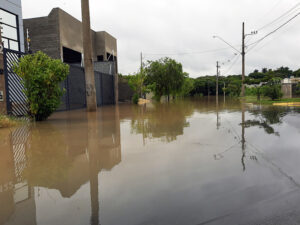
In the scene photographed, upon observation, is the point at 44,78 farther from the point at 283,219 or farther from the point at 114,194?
the point at 283,219

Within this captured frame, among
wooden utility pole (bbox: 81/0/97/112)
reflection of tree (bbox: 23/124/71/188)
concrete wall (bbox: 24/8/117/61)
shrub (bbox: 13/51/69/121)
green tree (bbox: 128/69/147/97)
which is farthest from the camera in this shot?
green tree (bbox: 128/69/147/97)

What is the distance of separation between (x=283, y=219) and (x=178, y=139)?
3762mm

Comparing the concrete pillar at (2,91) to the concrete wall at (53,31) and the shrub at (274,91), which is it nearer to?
the concrete wall at (53,31)

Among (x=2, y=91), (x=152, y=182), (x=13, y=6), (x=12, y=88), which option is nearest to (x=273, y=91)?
(x=12, y=88)

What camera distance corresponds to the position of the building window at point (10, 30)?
59.3 ft

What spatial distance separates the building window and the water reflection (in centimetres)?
1501

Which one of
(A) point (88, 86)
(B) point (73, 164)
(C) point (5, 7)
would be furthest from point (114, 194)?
(C) point (5, 7)

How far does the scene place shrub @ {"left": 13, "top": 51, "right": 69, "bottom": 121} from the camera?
934 centimetres

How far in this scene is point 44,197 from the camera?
2764 mm

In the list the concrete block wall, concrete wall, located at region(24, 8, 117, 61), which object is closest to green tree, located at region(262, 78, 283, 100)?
concrete wall, located at region(24, 8, 117, 61)

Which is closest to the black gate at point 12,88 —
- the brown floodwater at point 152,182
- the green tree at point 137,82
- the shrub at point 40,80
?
the shrub at point 40,80

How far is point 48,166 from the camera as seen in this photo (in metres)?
3.93

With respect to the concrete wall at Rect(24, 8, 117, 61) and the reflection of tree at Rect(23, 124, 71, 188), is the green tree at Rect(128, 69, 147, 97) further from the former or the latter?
the reflection of tree at Rect(23, 124, 71, 188)

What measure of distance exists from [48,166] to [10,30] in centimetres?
1920
